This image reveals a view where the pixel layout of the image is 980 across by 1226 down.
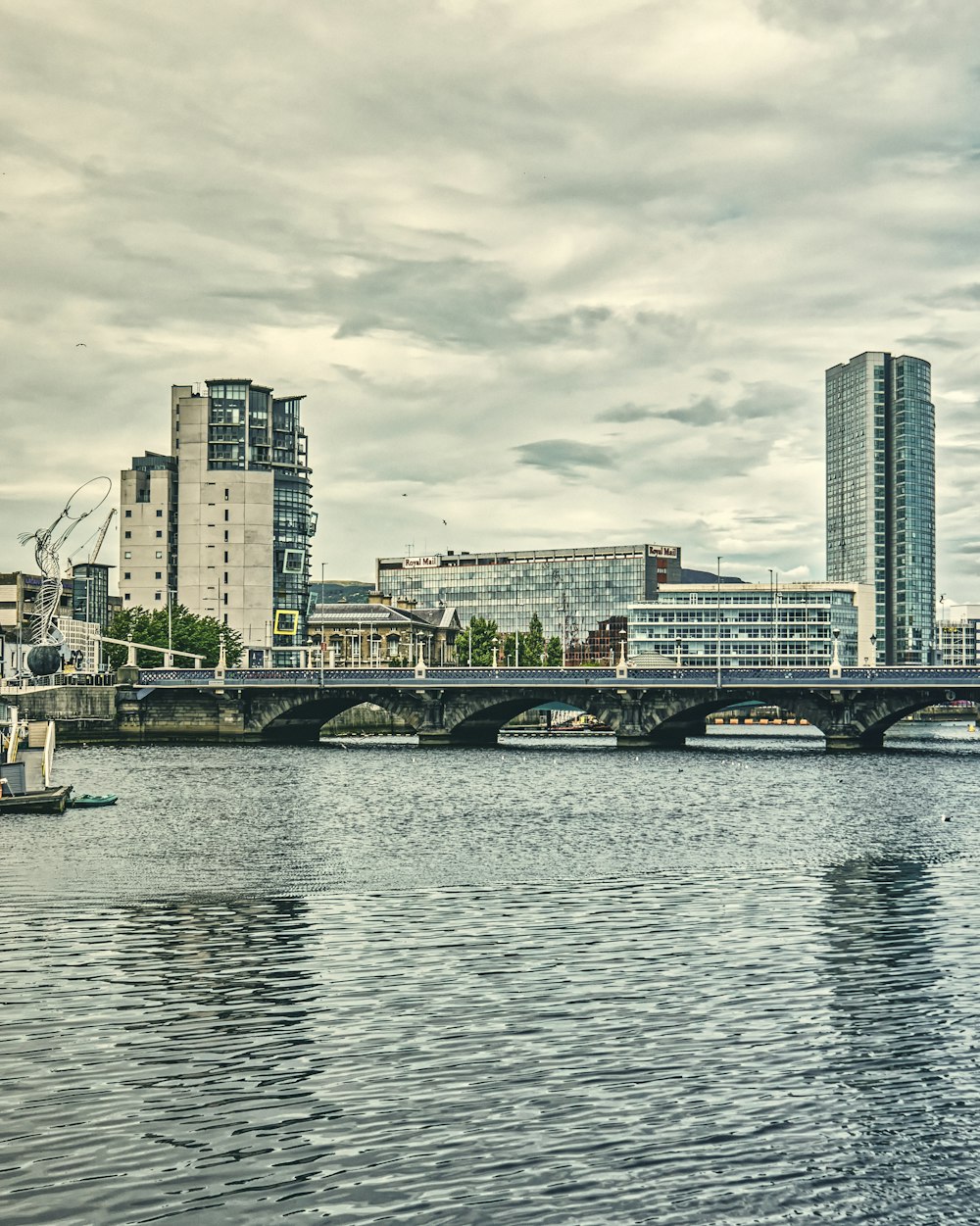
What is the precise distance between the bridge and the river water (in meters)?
88.4

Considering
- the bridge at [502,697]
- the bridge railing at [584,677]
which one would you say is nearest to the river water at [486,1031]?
the bridge railing at [584,677]

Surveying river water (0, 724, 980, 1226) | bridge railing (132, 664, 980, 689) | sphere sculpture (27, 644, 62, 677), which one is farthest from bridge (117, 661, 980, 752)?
river water (0, 724, 980, 1226)

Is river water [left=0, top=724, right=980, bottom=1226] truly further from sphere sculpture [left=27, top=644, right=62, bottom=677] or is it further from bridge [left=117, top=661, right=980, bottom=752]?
sphere sculpture [left=27, top=644, right=62, bottom=677]

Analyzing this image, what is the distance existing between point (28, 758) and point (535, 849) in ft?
190

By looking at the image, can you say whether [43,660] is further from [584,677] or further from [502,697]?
[584,677]

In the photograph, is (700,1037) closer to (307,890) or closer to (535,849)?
(307,890)

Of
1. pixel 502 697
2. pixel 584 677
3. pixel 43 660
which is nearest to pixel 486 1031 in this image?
pixel 584 677

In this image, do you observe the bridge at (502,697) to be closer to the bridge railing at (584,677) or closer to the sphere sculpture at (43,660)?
the bridge railing at (584,677)

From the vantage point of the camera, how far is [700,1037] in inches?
1194

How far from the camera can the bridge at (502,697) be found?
153625 millimetres

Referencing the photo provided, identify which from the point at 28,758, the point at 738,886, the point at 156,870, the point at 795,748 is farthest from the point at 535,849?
the point at 795,748

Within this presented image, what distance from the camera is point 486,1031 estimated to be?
3066 cm

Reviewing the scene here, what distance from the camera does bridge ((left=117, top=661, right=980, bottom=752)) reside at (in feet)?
504

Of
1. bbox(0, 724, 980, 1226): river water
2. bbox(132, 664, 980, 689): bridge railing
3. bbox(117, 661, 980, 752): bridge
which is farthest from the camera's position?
bbox(117, 661, 980, 752): bridge
